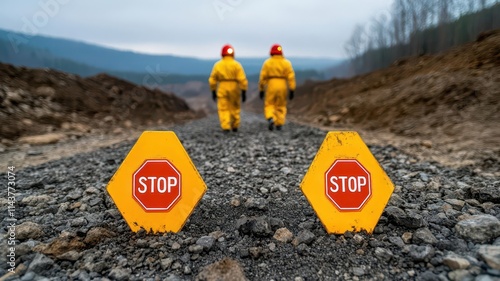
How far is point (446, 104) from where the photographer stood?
7.09m

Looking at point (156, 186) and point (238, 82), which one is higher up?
point (238, 82)

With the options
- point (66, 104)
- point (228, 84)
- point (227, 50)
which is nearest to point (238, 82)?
point (228, 84)

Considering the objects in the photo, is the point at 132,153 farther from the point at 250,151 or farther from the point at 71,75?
the point at 71,75

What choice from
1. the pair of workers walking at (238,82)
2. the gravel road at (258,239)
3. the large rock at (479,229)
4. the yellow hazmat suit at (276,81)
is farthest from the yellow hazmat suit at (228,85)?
the large rock at (479,229)

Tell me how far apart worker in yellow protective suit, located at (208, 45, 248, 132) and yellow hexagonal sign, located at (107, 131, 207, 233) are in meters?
5.28

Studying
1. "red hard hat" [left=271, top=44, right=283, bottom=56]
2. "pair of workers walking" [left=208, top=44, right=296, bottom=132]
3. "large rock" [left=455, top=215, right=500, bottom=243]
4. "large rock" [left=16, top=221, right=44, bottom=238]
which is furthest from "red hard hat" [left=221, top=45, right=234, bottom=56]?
"large rock" [left=455, top=215, right=500, bottom=243]

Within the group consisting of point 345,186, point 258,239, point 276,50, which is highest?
point 276,50

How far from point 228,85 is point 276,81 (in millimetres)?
Result: 1210

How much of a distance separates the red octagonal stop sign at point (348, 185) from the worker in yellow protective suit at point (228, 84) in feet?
18.0

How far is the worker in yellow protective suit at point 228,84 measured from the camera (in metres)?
7.25

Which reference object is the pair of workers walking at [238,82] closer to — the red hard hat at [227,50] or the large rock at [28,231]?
the red hard hat at [227,50]

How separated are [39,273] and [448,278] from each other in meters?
2.21

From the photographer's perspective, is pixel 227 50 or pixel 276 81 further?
pixel 276 81

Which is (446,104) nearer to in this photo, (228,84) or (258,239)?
(228,84)
